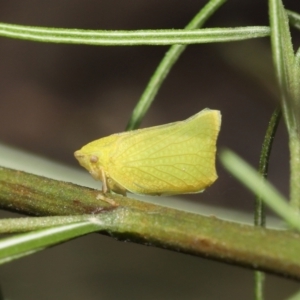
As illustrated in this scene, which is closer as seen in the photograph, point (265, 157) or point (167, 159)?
point (265, 157)

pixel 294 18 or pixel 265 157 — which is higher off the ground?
pixel 294 18

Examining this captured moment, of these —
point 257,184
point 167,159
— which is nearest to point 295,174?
point 257,184

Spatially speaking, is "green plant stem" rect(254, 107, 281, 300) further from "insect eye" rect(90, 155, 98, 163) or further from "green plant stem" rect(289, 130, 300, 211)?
"insect eye" rect(90, 155, 98, 163)

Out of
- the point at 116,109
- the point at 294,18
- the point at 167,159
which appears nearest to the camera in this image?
the point at 294,18

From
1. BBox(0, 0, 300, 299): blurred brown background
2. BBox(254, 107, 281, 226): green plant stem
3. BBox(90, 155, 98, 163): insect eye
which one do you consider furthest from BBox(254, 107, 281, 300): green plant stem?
BBox(0, 0, 300, 299): blurred brown background

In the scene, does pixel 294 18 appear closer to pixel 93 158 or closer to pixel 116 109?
pixel 93 158

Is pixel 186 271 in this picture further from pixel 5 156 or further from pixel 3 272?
pixel 5 156
